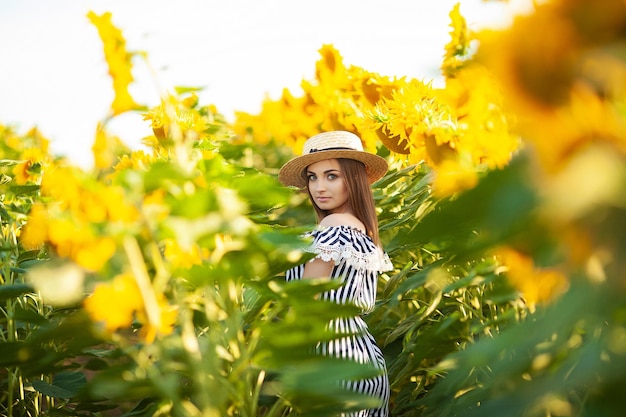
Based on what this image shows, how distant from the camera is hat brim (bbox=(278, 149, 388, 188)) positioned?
2699 mm

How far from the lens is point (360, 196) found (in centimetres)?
269

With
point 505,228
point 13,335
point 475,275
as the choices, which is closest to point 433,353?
point 475,275

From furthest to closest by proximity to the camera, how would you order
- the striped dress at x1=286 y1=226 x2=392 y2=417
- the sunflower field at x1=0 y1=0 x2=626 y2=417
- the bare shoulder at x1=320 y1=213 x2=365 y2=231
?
the bare shoulder at x1=320 y1=213 x2=365 y2=231 < the striped dress at x1=286 y1=226 x2=392 y2=417 < the sunflower field at x1=0 y1=0 x2=626 y2=417

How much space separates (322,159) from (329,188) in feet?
0.38

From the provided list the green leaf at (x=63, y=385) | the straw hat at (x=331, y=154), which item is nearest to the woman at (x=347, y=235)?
the straw hat at (x=331, y=154)

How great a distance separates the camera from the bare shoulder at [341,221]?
8.20 ft

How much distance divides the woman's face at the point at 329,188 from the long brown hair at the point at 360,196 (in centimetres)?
2

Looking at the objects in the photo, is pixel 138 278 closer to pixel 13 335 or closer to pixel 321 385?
pixel 321 385

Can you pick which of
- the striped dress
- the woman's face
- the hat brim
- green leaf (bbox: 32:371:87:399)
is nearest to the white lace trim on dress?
the striped dress

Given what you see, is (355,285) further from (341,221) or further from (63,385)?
(63,385)

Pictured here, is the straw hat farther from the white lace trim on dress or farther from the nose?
the white lace trim on dress

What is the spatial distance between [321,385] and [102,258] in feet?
1.18

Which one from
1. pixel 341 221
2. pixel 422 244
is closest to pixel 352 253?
pixel 341 221

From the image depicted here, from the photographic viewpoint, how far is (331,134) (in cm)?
277
